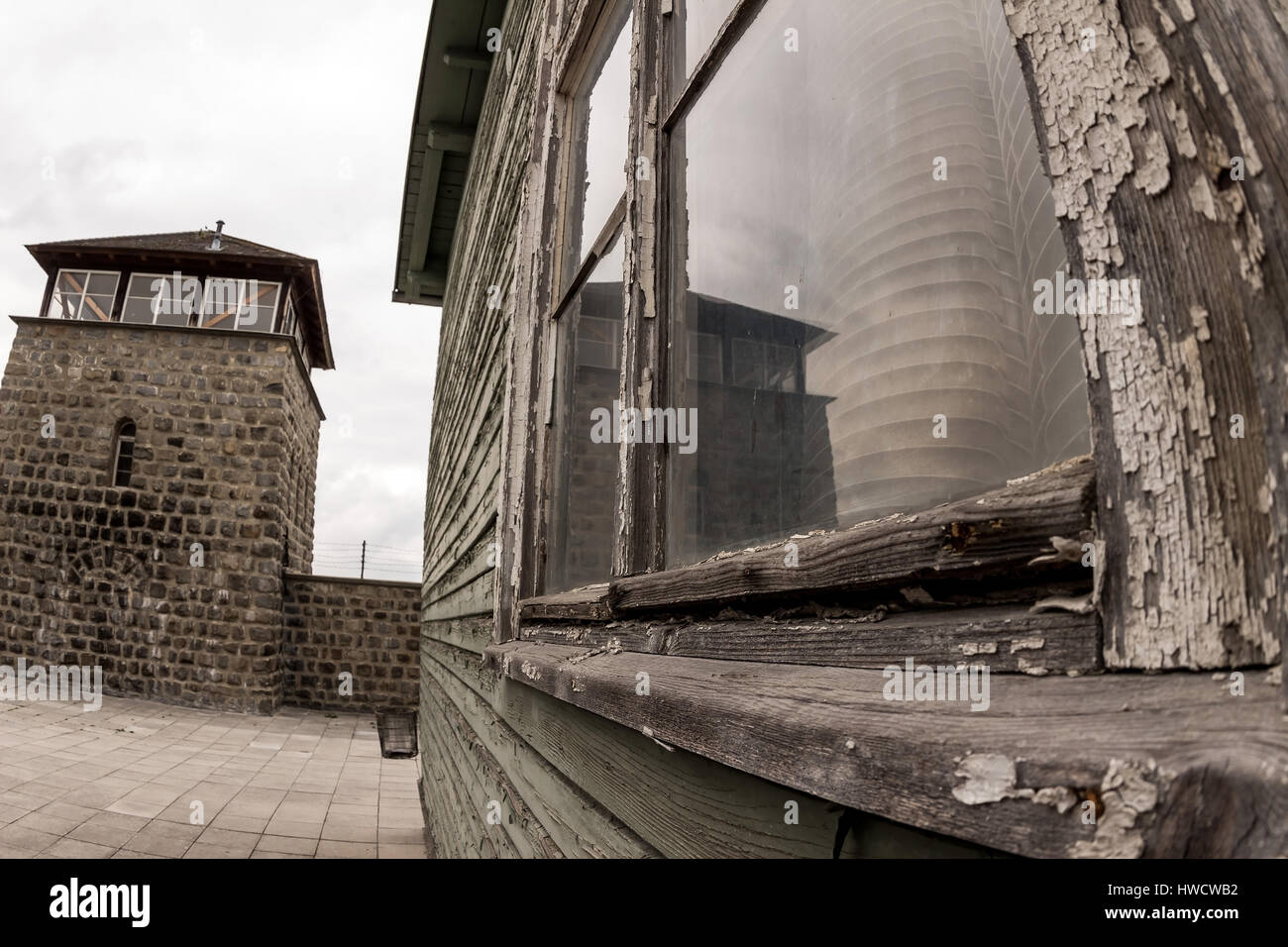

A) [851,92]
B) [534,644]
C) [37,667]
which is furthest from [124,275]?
[851,92]

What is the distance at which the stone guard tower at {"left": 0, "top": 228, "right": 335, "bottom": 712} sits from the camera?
1370 centimetres

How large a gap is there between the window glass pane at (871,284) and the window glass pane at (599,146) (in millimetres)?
781

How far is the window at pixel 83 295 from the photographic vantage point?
50.7ft

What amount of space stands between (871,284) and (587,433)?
4.37ft

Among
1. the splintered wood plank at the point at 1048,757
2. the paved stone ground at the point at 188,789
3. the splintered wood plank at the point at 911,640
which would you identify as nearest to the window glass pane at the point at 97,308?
the paved stone ground at the point at 188,789

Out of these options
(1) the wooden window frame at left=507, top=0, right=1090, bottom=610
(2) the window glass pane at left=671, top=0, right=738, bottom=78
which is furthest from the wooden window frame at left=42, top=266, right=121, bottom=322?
(2) the window glass pane at left=671, top=0, right=738, bottom=78

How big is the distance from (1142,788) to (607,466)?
1678mm

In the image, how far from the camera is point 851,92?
109 cm

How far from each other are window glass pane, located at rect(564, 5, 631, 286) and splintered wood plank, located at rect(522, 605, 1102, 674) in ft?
4.77

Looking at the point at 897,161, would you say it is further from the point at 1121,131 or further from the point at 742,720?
the point at 742,720

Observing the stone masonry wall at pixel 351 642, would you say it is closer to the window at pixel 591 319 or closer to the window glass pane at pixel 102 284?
the window glass pane at pixel 102 284

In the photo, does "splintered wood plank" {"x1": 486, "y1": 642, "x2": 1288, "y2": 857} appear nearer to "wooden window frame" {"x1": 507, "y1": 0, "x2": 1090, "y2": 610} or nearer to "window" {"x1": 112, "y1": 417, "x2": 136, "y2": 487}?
"wooden window frame" {"x1": 507, "y1": 0, "x2": 1090, "y2": 610}

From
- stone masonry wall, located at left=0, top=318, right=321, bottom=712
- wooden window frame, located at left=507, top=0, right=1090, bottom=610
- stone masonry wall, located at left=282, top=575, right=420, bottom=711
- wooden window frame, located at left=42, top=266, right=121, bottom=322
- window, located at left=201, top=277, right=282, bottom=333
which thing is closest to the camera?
wooden window frame, located at left=507, top=0, right=1090, bottom=610

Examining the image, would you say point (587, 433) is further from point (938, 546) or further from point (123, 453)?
point (123, 453)
